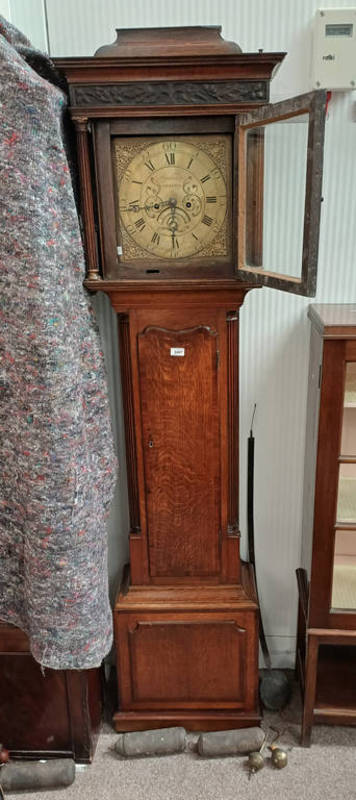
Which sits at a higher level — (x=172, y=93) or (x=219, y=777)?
(x=172, y=93)

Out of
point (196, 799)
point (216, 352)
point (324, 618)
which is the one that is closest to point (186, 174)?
point (216, 352)

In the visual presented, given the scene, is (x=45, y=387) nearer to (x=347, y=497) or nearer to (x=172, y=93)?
(x=172, y=93)

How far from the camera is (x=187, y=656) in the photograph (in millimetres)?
1779

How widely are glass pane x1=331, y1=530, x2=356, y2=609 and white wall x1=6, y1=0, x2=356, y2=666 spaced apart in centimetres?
30

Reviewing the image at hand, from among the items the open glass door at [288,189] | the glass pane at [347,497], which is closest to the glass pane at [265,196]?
the open glass door at [288,189]

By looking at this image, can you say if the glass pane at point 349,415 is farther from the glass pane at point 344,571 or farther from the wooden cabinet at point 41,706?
the wooden cabinet at point 41,706

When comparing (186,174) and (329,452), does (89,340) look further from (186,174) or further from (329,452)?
(329,452)

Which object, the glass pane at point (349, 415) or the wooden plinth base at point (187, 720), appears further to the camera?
the wooden plinth base at point (187, 720)

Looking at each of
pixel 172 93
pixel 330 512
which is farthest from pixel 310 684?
pixel 172 93

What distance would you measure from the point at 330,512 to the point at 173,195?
2.97ft

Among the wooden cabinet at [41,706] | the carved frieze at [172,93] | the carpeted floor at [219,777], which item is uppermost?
the carved frieze at [172,93]

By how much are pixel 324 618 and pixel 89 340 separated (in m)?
0.99

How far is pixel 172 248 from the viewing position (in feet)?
4.88

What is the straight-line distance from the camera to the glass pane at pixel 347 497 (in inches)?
63.0
